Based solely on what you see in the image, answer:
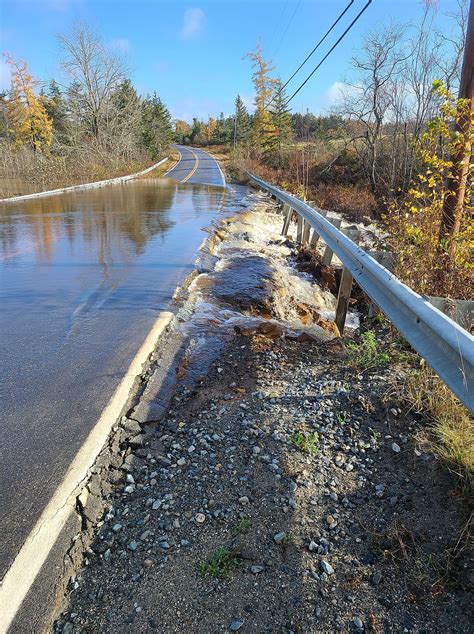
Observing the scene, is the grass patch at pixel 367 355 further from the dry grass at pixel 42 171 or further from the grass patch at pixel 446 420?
the dry grass at pixel 42 171

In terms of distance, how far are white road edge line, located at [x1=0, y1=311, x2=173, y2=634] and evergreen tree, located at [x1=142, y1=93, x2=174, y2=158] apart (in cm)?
5482

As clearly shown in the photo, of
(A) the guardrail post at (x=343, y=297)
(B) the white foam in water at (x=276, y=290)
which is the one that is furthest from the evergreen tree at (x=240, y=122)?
(A) the guardrail post at (x=343, y=297)

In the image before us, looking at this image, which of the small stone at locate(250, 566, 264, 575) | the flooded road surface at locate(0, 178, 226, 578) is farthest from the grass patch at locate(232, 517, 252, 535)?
the flooded road surface at locate(0, 178, 226, 578)

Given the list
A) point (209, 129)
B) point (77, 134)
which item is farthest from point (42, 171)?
point (209, 129)

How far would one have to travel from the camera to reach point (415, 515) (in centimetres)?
244

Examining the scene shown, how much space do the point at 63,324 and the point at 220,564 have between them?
168 inches

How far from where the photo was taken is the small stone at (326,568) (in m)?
2.17

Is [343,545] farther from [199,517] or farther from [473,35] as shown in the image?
[473,35]

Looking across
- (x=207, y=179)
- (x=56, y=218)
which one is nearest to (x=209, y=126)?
(x=207, y=179)

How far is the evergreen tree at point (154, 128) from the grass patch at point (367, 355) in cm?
5416

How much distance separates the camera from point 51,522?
2.60 m

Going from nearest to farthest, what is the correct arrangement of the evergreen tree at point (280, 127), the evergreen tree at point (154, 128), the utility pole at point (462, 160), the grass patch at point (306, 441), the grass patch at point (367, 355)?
the grass patch at point (306, 441), the grass patch at point (367, 355), the utility pole at point (462, 160), the evergreen tree at point (280, 127), the evergreen tree at point (154, 128)

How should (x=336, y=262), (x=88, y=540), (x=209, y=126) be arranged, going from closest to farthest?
(x=88, y=540)
(x=336, y=262)
(x=209, y=126)

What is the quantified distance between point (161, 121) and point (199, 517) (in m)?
70.1
